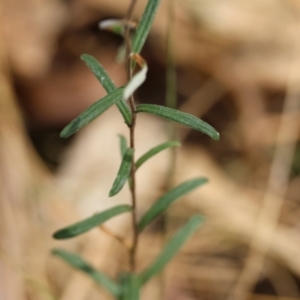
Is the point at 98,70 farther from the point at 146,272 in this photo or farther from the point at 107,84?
the point at 146,272

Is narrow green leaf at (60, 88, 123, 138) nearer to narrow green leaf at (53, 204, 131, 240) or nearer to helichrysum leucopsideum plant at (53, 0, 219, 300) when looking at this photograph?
helichrysum leucopsideum plant at (53, 0, 219, 300)

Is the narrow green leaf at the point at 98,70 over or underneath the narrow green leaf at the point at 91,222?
over

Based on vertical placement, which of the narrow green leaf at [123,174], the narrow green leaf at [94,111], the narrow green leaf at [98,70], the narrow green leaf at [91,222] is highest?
the narrow green leaf at [98,70]

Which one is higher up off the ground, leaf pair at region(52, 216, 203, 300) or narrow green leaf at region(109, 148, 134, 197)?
narrow green leaf at region(109, 148, 134, 197)

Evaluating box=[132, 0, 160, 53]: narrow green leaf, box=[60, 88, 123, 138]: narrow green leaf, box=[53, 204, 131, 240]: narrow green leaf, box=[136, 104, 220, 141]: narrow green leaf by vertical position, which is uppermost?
box=[132, 0, 160, 53]: narrow green leaf

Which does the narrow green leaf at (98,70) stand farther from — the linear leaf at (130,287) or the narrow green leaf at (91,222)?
the linear leaf at (130,287)

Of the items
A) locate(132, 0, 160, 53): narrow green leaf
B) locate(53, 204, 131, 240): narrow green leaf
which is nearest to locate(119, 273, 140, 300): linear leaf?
locate(53, 204, 131, 240): narrow green leaf

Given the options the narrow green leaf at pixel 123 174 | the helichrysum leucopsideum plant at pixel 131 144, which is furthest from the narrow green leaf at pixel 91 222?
the narrow green leaf at pixel 123 174

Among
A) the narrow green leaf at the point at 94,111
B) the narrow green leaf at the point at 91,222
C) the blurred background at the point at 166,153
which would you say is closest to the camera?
the narrow green leaf at the point at 94,111
